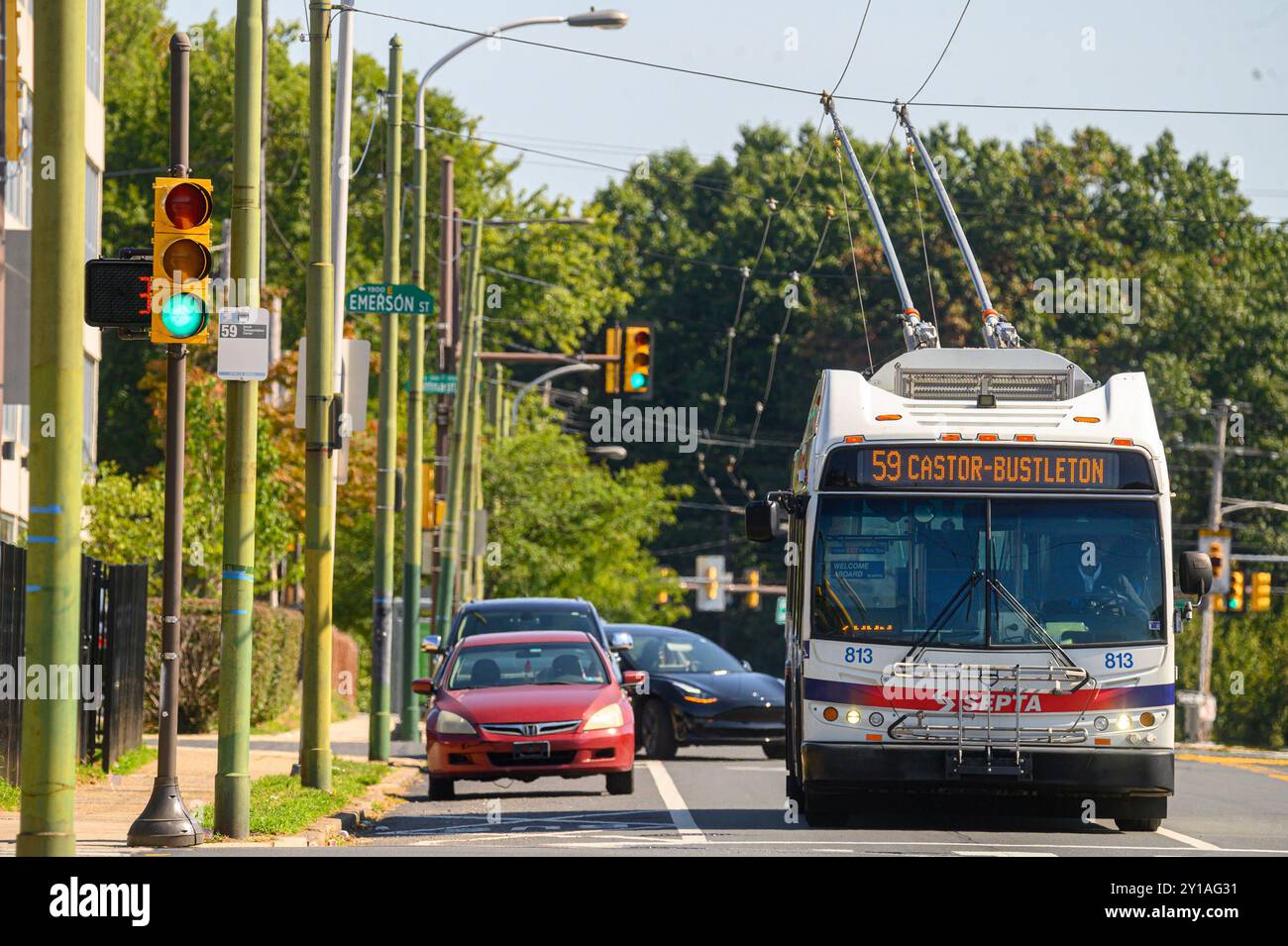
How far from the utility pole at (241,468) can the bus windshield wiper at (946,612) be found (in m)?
4.47

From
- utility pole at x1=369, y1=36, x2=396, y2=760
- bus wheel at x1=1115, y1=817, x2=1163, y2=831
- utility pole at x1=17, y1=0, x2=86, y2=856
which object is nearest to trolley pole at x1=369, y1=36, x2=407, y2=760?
utility pole at x1=369, y1=36, x2=396, y2=760

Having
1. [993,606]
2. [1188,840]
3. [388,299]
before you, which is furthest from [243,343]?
[388,299]

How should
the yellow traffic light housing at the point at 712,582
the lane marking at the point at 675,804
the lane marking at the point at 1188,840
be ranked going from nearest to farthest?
the lane marking at the point at 1188,840, the lane marking at the point at 675,804, the yellow traffic light housing at the point at 712,582

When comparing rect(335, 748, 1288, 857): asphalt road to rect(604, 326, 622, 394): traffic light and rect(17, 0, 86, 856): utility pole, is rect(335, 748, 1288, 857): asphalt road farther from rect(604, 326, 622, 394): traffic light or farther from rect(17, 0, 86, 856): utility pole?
rect(604, 326, 622, 394): traffic light

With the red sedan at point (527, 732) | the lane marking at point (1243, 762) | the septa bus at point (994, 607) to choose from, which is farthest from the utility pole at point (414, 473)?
the septa bus at point (994, 607)

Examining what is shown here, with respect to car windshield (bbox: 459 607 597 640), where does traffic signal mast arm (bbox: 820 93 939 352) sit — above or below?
above

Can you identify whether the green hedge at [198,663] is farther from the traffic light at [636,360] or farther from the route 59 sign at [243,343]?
the route 59 sign at [243,343]

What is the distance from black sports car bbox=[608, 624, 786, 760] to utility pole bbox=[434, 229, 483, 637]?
26.0 ft

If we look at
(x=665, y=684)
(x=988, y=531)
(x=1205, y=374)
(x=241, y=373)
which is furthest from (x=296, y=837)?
(x=1205, y=374)

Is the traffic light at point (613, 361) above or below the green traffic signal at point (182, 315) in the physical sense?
above

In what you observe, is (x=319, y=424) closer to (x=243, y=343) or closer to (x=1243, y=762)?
(x=243, y=343)

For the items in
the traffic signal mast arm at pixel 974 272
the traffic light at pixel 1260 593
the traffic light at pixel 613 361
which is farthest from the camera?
the traffic light at pixel 1260 593

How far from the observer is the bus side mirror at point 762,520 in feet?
52.4

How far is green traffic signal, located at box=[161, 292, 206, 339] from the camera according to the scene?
45.1 feet
